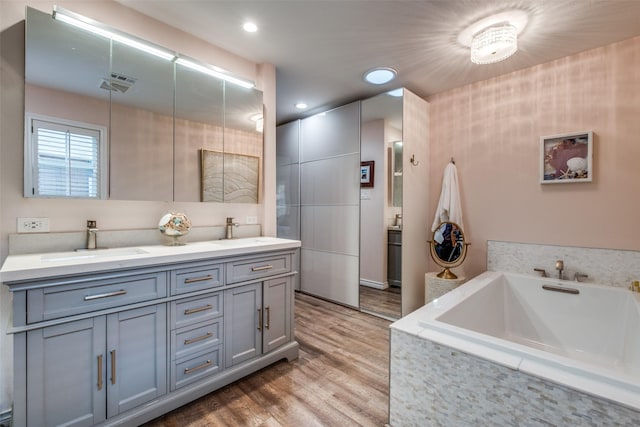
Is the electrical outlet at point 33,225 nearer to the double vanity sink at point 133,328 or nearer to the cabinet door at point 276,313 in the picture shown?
the double vanity sink at point 133,328

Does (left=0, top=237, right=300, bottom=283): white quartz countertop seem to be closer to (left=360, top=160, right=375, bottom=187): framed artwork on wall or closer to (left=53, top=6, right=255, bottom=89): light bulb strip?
(left=53, top=6, right=255, bottom=89): light bulb strip

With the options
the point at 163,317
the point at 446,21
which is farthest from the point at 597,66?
the point at 163,317

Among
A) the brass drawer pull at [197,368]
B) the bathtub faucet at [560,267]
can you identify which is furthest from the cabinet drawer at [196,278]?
the bathtub faucet at [560,267]

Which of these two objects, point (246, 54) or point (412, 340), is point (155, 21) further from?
point (412, 340)

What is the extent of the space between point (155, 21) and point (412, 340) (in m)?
2.61

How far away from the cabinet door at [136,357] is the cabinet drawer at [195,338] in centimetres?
6

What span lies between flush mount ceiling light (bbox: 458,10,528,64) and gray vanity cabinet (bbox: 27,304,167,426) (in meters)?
2.64

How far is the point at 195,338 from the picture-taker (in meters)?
1.72

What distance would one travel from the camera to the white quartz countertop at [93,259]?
3.91 feet

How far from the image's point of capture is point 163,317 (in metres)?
1.59

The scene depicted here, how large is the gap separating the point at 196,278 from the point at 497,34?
8.22ft

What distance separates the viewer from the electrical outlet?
61.1 inches

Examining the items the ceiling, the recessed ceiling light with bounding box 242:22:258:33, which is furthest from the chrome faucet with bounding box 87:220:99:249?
the recessed ceiling light with bounding box 242:22:258:33

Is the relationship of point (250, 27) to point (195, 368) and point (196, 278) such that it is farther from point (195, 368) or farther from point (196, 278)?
point (195, 368)
